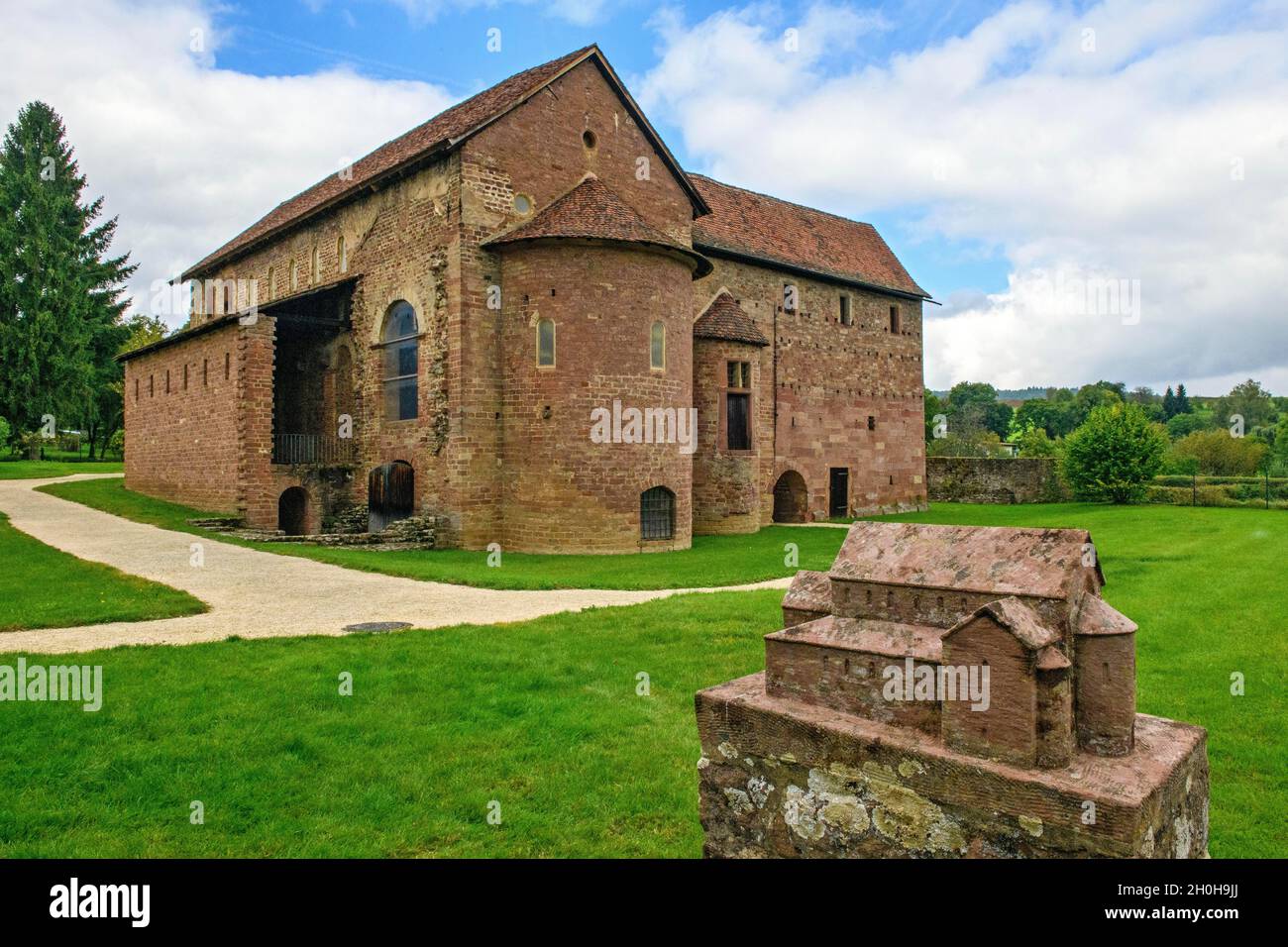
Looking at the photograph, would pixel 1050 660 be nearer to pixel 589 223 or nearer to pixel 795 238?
pixel 589 223

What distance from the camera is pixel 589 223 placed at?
20.5 meters

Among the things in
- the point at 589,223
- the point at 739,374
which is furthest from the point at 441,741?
the point at 739,374

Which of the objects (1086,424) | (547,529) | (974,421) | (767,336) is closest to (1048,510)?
(1086,424)

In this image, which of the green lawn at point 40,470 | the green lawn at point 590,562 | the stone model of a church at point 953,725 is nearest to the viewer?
the stone model of a church at point 953,725

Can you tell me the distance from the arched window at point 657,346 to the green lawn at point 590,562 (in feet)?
16.4

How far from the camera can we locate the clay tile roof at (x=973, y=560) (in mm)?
3275

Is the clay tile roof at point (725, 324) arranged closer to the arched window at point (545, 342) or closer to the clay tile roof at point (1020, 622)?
the arched window at point (545, 342)

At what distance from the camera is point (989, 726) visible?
3.09 m

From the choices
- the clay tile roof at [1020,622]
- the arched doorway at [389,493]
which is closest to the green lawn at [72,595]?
the arched doorway at [389,493]

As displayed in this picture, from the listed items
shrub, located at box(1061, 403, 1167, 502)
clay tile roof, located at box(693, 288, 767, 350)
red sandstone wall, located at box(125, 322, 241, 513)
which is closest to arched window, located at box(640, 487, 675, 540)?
clay tile roof, located at box(693, 288, 767, 350)

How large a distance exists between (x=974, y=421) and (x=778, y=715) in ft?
309

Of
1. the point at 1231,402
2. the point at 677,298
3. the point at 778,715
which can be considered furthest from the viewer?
the point at 1231,402

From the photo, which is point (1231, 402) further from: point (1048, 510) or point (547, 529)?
point (547, 529)

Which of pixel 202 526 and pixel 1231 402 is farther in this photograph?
pixel 1231 402
